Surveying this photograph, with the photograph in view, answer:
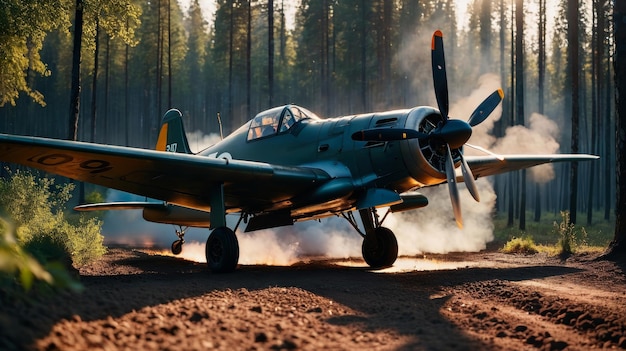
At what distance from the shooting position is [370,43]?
160 feet

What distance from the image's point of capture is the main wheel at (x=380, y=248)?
1291 cm

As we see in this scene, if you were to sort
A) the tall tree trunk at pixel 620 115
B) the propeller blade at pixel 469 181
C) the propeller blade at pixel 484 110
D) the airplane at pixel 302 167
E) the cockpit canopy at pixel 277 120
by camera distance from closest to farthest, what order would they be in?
the airplane at pixel 302 167
the propeller blade at pixel 469 181
the propeller blade at pixel 484 110
the cockpit canopy at pixel 277 120
the tall tree trunk at pixel 620 115

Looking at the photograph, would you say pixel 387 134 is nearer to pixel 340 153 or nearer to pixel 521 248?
pixel 340 153

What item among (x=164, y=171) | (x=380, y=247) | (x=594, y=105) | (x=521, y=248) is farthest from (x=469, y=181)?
(x=594, y=105)

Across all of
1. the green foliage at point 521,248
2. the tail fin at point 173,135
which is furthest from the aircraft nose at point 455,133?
Result: the tail fin at point 173,135

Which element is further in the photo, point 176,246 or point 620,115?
point 176,246

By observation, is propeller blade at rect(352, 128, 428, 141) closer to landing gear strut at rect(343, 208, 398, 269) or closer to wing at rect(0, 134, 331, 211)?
wing at rect(0, 134, 331, 211)

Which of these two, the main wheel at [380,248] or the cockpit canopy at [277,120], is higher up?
the cockpit canopy at [277,120]

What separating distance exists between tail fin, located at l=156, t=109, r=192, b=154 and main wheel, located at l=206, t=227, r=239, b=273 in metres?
5.97

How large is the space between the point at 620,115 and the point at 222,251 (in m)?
10.3

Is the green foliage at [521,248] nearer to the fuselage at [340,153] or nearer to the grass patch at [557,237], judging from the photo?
the grass patch at [557,237]

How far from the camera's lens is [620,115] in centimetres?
1416

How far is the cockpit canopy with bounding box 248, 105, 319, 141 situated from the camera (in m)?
13.3

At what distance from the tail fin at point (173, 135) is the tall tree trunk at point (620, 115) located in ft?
38.1
